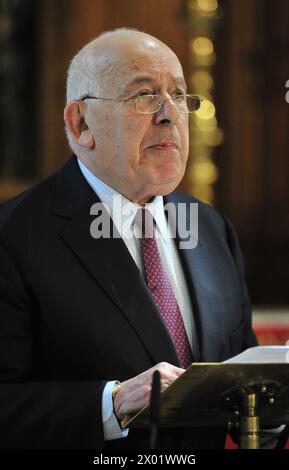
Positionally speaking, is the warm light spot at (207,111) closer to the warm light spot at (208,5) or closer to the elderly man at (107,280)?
the warm light spot at (208,5)

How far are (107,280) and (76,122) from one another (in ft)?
1.59

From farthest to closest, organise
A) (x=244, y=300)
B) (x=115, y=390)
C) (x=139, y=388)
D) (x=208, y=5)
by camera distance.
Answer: (x=208, y=5) → (x=244, y=300) → (x=115, y=390) → (x=139, y=388)

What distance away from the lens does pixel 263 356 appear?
2.18 metres

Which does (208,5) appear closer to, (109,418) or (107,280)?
(107,280)

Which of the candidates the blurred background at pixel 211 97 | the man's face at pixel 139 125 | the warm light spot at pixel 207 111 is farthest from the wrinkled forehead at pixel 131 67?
the warm light spot at pixel 207 111

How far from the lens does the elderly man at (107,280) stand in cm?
244

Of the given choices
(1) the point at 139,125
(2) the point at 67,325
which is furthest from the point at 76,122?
(2) the point at 67,325

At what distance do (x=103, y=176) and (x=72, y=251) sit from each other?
245mm

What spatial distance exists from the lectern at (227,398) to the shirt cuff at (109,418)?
0.11 ft

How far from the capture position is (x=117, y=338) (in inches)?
98.0

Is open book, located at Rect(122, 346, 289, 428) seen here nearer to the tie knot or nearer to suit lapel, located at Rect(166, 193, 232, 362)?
suit lapel, located at Rect(166, 193, 232, 362)

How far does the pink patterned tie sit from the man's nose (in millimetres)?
264

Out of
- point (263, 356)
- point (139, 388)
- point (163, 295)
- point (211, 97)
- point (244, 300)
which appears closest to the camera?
point (263, 356)
